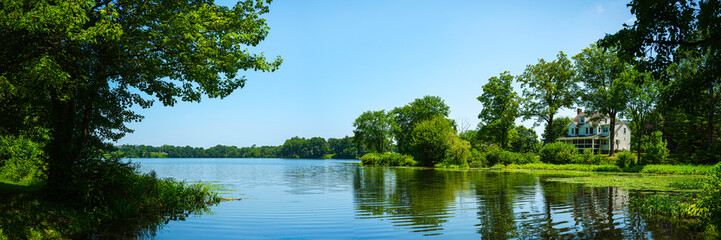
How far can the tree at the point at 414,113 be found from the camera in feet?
270

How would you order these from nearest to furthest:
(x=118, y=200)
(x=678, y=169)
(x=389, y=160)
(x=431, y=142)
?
1. (x=118, y=200)
2. (x=678, y=169)
3. (x=431, y=142)
4. (x=389, y=160)

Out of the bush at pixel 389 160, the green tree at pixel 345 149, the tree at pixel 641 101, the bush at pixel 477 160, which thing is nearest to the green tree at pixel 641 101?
the tree at pixel 641 101

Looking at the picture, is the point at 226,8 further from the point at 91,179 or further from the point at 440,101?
the point at 440,101

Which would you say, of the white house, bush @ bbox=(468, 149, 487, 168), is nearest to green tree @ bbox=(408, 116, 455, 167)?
bush @ bbox=(468, 149, 487, 168)

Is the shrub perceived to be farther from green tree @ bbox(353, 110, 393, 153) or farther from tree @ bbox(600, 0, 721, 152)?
tree @ bbox(600, 0, 721, 152)

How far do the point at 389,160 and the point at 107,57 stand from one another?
205 feet

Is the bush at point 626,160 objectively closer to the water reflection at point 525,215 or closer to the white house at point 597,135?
the white house at point 597,135

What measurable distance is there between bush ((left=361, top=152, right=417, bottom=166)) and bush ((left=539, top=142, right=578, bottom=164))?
21.4 meters

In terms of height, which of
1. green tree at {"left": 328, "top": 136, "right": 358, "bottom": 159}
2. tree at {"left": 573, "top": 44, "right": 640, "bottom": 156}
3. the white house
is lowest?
green tree at {"left": 328, "top": 136, "right": 358, "bottom": 159}

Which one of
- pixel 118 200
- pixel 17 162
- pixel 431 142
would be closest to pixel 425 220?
pixel 118 200

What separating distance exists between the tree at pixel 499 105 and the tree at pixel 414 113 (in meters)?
15.8

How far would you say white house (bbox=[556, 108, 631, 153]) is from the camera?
235ft

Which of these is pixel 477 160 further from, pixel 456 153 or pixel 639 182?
pixel 639 182

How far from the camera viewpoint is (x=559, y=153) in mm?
51594
